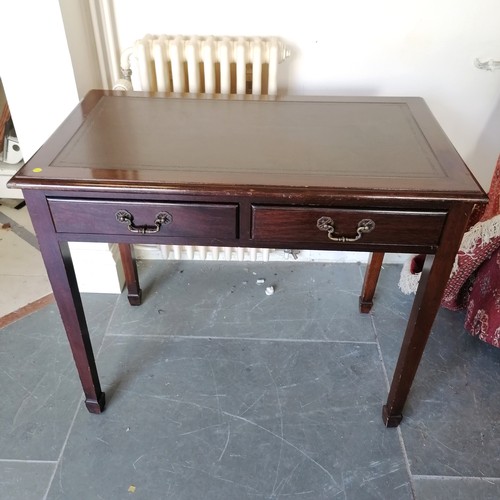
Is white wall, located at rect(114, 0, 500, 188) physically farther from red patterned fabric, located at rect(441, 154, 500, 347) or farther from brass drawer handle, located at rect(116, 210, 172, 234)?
brass drawer handle, located at rect(116, 210, 172, 234)

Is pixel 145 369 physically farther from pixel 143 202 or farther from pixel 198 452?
pixel 143 202

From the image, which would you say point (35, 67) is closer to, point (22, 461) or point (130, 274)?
point (130, 274)

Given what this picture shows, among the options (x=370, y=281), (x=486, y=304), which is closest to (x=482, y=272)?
(x=486, y=304)

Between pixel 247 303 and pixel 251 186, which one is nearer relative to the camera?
pixel 251 186

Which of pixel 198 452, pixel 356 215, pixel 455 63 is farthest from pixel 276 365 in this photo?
pixel 455 63

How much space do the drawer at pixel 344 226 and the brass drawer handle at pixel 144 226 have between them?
0.64ft

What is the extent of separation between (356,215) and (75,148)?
67cm

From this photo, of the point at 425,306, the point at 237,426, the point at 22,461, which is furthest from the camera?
the point at 237,426

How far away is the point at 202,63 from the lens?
1.54 m

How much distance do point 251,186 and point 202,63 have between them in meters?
0.71

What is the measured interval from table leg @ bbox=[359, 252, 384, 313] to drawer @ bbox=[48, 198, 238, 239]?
764 mm

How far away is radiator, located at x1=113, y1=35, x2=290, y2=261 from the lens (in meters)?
1.47

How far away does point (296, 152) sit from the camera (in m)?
1.15

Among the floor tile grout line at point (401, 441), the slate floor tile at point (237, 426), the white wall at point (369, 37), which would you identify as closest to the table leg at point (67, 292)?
the slate floor tile at point (237, 426)
